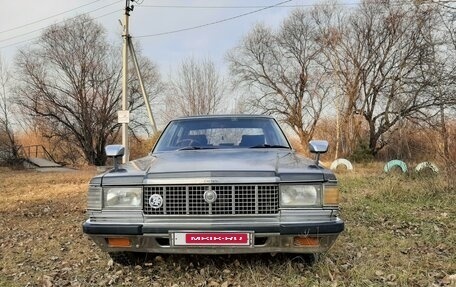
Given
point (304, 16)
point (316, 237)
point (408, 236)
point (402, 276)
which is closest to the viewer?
point (316, 237)

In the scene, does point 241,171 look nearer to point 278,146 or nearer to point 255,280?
point 255,280

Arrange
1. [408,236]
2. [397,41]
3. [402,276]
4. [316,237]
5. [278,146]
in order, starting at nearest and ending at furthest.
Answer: [316,237] < [402,276] < [278,146] < [408,236] < [397,41]

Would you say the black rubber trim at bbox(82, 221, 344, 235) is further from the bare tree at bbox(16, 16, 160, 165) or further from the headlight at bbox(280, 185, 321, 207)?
the bare tree at bbox(16, 16, 160, 165)

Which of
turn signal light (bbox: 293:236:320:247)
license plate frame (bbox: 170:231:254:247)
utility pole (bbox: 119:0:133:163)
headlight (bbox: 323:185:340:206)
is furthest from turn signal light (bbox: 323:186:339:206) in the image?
utility pole (bbox: 119:0:133:163)

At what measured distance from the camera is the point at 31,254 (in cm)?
488

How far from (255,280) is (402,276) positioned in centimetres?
121

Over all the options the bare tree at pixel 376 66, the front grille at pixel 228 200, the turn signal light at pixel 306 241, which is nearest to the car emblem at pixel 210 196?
the front grille at pixel 228 200

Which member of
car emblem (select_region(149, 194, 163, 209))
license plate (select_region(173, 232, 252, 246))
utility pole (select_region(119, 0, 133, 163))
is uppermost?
utility pole (select_region(119, 0, 133, 163))

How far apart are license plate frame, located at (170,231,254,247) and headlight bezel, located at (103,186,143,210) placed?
398 millimetres

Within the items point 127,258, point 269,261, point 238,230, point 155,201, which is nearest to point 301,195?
point 238,230

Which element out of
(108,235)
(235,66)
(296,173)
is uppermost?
(235,66)

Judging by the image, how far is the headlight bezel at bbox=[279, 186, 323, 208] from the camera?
343 centimetres

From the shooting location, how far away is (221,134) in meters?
5.12

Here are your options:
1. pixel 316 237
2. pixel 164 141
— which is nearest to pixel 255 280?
pixel 316 237
